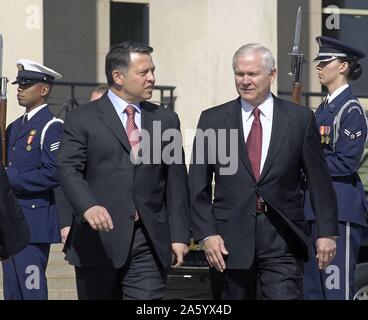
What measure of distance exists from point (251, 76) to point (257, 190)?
27.9 inches

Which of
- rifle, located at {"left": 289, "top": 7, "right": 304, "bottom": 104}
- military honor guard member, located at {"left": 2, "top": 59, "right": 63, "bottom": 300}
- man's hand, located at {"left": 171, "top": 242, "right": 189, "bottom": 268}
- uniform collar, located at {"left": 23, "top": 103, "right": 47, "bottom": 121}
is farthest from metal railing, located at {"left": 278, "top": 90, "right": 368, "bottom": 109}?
man's hand, located at {"left": 171, "top": 242, "right": 189, "bottom": 268}

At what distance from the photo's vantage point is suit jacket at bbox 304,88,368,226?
36.2 feet

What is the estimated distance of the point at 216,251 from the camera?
9.32 metres

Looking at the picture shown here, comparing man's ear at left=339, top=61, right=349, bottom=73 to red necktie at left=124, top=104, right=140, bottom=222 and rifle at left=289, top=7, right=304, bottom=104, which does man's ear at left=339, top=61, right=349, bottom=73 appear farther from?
red necktie at left=124, top=104, right=140, bottom=222

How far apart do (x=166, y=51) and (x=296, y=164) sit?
10309 mm

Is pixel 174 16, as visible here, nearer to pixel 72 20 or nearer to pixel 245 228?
pixel 72 20

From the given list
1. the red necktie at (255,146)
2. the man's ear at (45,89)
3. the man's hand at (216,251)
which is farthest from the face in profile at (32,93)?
the man's hand at (216,251)

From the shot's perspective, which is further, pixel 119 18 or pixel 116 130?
pixel 119 18

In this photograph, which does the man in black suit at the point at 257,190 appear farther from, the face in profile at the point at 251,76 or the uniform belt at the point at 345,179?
the uniform belt at the point at 345,179

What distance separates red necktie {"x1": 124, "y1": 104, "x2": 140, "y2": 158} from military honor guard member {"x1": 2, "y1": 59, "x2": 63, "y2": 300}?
5.70 ft

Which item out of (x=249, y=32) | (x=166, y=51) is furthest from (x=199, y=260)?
(x=166, y=51)

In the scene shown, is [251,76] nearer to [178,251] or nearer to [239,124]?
[239,124]

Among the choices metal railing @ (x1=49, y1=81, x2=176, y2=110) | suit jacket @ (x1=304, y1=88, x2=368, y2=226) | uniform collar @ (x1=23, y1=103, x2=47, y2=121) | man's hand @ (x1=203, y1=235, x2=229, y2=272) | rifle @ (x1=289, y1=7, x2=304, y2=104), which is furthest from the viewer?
metal railing @ (x1=49, y1=81, x2=176, y2=110)

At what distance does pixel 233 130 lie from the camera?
377 inches
